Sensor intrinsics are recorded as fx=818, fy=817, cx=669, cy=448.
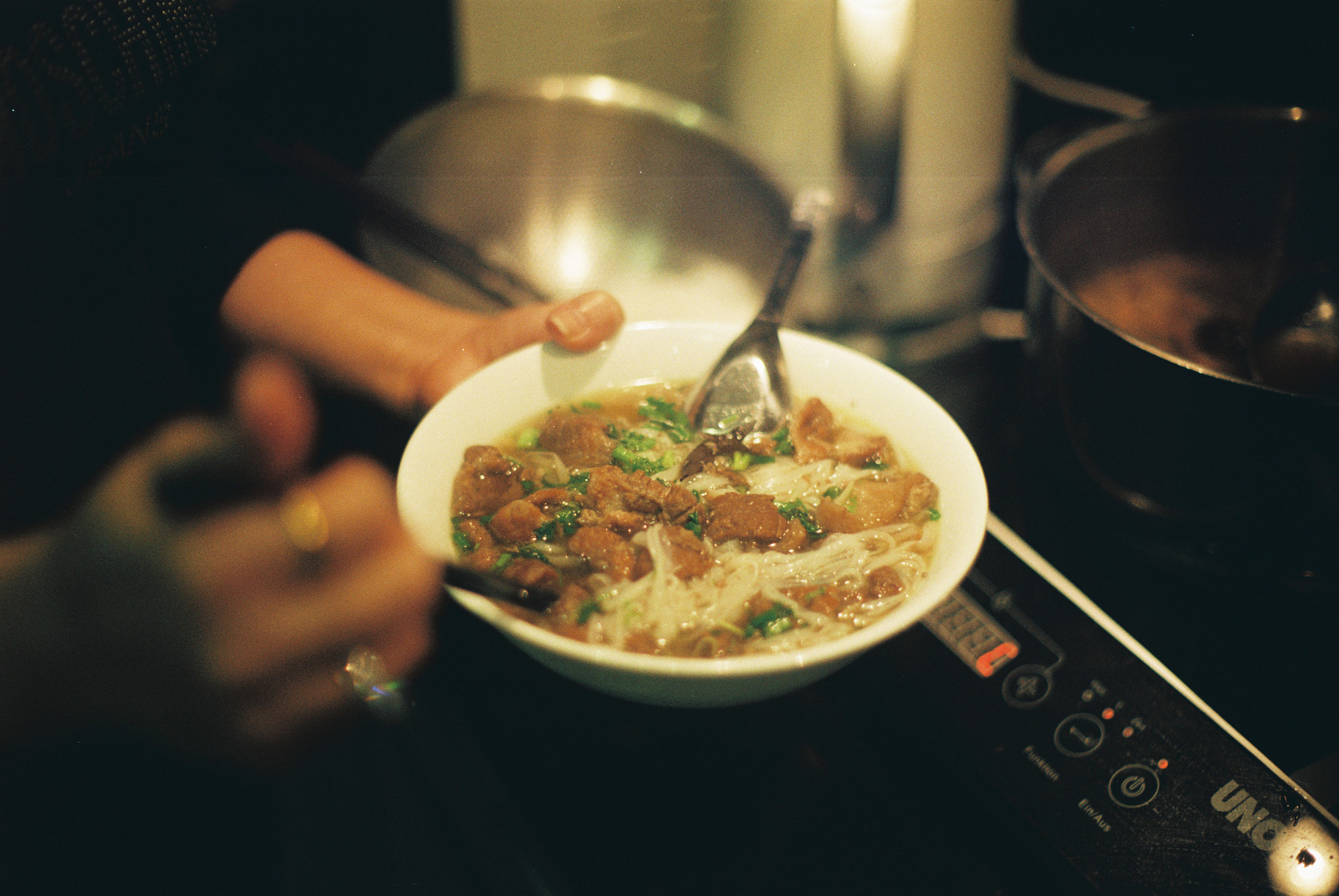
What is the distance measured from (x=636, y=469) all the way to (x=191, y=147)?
101 centimetres

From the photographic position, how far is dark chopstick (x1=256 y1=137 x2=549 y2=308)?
6.96 ft

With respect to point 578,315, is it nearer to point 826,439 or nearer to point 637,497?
point 637,497

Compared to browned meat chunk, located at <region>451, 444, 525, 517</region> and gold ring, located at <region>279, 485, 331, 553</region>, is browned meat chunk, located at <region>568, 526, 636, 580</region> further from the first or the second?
gold ring, located at <region>279, 485, 331, 553</region>

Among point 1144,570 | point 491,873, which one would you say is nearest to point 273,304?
point 491,873

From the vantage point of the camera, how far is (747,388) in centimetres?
150

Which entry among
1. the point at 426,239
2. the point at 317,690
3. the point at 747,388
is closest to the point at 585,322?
the point at 747,388

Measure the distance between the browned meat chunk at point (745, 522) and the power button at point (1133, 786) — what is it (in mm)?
579

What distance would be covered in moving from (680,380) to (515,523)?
1.60 feet

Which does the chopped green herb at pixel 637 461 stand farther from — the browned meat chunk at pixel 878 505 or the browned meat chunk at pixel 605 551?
the browned meat chunk at pixel 878 505

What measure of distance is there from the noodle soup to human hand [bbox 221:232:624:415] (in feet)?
2.23

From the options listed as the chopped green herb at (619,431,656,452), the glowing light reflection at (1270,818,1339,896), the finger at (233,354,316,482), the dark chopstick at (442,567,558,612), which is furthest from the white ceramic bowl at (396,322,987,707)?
the glowing light reflection at (1270,818,1339,896)

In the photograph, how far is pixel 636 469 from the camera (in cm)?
147

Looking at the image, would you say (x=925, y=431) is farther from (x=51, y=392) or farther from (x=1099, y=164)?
(x=51, y=392)

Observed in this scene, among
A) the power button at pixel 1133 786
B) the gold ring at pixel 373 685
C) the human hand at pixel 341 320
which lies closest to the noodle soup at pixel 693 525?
the gold ring at pixel 373 685
